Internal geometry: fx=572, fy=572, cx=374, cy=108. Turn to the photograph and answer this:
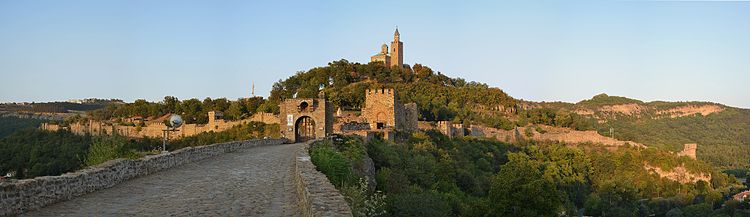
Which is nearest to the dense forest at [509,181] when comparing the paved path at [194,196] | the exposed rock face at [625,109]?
the paved path at [194,196]

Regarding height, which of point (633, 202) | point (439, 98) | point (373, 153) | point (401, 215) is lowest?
point (633, 202)

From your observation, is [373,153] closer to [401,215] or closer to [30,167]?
[401,215]

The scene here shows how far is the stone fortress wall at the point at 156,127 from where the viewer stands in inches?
1609

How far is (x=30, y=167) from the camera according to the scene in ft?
97.0

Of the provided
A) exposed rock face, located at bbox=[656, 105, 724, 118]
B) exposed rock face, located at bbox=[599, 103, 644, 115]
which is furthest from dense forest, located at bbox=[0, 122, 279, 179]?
exposed rock face, located at bbox=[656, 105, 724, 118]

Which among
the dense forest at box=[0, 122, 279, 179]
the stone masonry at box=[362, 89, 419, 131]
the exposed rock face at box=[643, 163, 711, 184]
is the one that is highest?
the stone masonry at box=[362, 89, 419, 131]

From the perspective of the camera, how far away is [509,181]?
1902cm

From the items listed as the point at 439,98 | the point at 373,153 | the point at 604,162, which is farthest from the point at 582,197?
the point at 373,153

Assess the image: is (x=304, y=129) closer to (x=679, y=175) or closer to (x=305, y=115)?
(x=305, y=115)

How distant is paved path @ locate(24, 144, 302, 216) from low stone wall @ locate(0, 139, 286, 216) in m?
0.12

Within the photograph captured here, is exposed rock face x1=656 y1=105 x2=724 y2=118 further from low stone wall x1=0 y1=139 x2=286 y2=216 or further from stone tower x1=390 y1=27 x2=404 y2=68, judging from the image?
low stone wall x1=0 y1=139 x2=286 y2=216

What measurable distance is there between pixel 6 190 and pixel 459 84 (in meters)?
68.6

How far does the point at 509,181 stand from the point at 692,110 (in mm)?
105307

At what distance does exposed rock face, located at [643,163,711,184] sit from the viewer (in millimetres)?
50688
